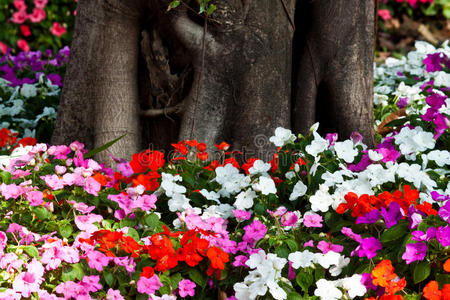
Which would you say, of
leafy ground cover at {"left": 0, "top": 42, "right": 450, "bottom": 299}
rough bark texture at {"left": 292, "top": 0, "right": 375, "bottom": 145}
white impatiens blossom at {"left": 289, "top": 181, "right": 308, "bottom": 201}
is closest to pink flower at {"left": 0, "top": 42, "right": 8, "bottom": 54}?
leafy ground cover at {"left": 0, "top": 42, "right": 450, "bottom": 299}

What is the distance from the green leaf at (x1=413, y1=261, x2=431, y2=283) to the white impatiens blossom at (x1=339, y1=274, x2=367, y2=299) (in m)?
0.18

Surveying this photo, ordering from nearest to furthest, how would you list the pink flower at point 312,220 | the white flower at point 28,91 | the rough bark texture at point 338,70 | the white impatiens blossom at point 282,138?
the pink flower at point 312,220 < the white impatiens blossom at point 282,138 < the rough bark texture at point 338,70 < the white flower at point 28,91

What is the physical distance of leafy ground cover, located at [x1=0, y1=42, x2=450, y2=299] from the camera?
2.17 metres

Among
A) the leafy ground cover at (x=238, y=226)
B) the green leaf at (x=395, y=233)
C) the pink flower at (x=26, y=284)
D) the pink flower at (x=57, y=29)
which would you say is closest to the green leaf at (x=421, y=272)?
the leafy ground cover at (x=238, y=226)

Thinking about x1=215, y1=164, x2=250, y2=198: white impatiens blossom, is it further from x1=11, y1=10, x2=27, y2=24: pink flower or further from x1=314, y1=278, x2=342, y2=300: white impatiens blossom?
x1=11, y1=10, x2=27, y2=24: pink flower

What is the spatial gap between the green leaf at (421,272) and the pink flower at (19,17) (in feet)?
21.2

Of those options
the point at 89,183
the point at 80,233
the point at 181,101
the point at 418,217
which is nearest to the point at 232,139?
the point at 181,101

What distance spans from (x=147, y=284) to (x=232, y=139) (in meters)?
1.31

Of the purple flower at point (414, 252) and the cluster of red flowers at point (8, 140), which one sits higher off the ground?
the cluster of red flowers at point (8, 140)

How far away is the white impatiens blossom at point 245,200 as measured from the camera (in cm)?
262

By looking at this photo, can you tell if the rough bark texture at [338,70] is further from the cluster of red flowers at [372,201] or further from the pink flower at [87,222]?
the pink flower at [87,222]

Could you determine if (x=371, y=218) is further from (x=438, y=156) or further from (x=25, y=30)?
(x=25, y=30)

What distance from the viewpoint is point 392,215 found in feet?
7.36

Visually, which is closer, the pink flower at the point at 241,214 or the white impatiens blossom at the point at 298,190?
the pink flower at the point at 241,214
